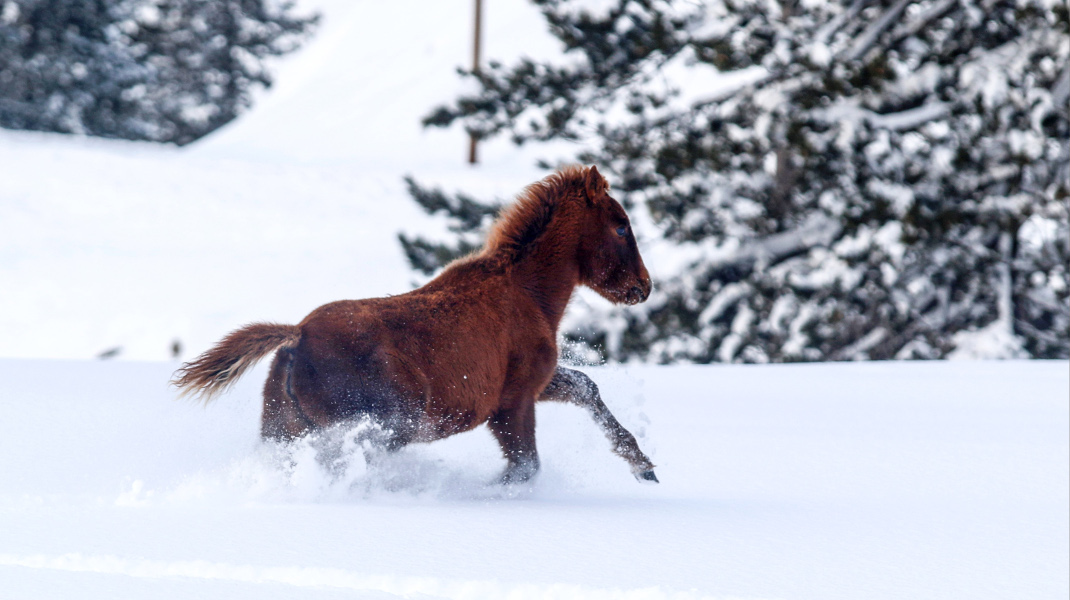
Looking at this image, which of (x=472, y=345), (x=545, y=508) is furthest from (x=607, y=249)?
(x=545, y=508)

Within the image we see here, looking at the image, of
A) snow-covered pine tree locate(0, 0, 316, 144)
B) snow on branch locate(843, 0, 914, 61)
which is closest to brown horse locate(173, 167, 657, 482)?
snow on branch locate(843, 0, 914, 61)

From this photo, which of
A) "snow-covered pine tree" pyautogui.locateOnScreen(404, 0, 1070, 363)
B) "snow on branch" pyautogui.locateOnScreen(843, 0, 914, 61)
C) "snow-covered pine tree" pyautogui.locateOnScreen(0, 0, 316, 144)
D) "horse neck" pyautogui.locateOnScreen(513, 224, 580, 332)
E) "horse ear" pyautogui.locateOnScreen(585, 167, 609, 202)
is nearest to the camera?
"horse neck" pyautogui.locateOnScreen(513, 224, 580, 332)

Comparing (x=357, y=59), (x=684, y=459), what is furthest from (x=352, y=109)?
(x=684, y=459)

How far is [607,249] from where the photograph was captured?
4164mm

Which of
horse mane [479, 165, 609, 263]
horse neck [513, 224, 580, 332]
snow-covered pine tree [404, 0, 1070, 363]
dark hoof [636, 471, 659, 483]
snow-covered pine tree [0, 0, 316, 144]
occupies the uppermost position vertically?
horse mane [479, 165, 609, 263]

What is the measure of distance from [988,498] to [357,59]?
122 feet

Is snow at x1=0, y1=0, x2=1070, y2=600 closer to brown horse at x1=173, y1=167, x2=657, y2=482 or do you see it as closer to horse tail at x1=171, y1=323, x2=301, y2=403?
brown horse at x1=173, y1=167, x2=657, y2=482

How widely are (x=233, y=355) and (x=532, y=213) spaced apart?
4.24 feet

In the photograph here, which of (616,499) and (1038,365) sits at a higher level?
(616,499)

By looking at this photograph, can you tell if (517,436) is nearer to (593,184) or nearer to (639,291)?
(639,291)

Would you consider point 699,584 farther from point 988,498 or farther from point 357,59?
point 357,59

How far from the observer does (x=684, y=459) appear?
15.5 feet

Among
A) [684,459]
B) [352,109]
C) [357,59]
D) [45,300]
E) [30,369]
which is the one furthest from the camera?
[357,59]

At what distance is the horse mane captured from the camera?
13.4 ft
